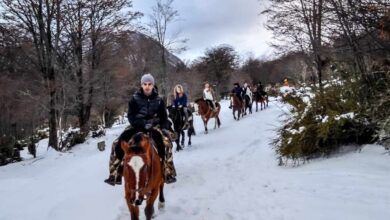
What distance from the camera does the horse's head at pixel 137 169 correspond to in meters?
5.08

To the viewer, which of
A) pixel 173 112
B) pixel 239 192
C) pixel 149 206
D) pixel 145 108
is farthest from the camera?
pixel 173 112

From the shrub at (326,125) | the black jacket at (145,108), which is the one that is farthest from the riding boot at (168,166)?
the shrub at (326,125)

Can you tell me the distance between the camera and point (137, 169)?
16.8ft

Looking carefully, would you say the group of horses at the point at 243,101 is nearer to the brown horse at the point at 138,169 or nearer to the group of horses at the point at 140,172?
the group of horses at the point at 140,172

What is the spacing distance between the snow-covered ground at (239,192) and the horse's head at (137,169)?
166 cm

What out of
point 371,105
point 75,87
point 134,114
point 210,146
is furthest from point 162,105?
point 75,87

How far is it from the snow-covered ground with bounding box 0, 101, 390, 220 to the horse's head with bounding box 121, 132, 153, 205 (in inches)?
65.4

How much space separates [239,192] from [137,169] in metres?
3.33

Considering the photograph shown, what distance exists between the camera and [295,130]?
927 cm

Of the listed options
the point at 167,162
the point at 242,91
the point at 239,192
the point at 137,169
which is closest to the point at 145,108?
the point at 167,162

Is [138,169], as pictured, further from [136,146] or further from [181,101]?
[181,101]

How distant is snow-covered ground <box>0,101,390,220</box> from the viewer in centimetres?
627

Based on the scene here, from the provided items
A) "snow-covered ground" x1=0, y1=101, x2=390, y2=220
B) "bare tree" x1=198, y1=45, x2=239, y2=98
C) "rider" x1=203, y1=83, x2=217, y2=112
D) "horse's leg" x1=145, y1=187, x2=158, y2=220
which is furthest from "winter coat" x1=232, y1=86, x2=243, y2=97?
"bare tree" x1=198, y1=45, x2=239, y2=98

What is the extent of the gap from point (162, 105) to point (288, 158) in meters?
3.95
